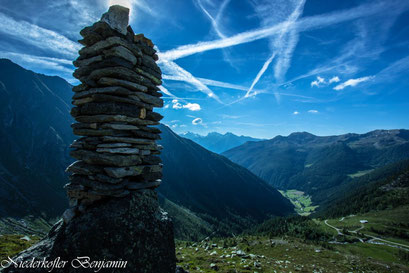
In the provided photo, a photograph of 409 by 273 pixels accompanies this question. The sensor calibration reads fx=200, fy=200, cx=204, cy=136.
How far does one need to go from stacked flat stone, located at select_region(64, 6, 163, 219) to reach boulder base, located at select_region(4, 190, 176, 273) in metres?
0.65

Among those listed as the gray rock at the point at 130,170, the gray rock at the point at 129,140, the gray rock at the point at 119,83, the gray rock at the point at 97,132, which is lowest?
the gray rock at the point at 130,170

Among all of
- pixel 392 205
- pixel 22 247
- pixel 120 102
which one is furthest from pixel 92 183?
pixel 392 205

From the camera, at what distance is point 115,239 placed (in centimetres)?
728

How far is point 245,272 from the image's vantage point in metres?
22.2

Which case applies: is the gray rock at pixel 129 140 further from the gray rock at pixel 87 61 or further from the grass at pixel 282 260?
the grass at pixel 282 260

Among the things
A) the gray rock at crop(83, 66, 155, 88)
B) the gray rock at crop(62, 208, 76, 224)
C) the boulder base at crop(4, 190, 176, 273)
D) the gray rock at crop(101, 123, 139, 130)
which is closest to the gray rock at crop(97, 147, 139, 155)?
the gray rock at crop(101, 123, 139, 130)

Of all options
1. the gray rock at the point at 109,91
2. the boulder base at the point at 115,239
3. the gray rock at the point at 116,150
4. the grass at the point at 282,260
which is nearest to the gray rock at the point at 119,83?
the gray rock at the point at 109,91

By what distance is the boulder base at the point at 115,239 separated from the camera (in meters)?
6.96

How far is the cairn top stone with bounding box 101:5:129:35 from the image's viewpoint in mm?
8844

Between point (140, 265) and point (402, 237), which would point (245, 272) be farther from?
point (402, 237)

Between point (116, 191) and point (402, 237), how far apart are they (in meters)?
171

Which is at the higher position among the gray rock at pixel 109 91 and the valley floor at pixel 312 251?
the gray rock at pixel 109 91

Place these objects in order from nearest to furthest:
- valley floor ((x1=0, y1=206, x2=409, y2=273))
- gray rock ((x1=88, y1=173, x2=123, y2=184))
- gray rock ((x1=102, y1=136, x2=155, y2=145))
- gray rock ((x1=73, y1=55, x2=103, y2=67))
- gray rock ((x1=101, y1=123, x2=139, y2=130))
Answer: gray rock ((x1=88, y1=173, x2=123, y2=184)) → gray rock ((x1=102, y1=136, x2=155, y2=145)) → gray rock ((x1=101, y1=123, x2=139, y2=130)) → gray rock ((x1=73, y1=55, x2=103, y2=67)) → valley floor ((x1=0, y1=206, x2=409, y2=273))

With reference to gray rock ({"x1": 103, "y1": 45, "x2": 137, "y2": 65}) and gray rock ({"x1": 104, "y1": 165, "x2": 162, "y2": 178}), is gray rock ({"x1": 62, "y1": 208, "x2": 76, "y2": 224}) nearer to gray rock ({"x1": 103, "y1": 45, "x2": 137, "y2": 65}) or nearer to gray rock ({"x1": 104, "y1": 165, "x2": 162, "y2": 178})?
gray rock ({"x1": 104, "y1": 165, "x2": 162, "y2": 178})
